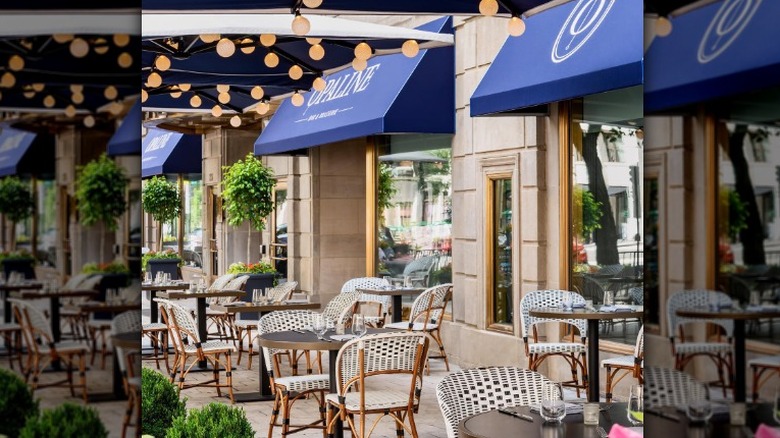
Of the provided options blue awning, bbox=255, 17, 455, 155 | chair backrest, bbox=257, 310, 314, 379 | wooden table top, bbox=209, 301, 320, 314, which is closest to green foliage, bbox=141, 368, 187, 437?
chair backrest, bbox=257, 310, 314, 379

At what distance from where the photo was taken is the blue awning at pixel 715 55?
124cm

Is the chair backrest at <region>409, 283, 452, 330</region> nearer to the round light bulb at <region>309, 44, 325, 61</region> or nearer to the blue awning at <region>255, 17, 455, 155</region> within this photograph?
the blue awning at <region>255, 17, 455, 155</region>

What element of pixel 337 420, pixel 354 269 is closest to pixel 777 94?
pixel 337 420

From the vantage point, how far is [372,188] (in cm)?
1563

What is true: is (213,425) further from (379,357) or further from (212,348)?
(212,348)

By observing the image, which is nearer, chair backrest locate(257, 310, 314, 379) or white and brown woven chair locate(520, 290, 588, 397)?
chair backrest locate(257, 310, 314, 379)

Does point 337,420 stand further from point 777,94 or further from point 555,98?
point 777,94

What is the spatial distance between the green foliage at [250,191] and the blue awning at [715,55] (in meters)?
17.8

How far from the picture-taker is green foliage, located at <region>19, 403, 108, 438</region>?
1664mm

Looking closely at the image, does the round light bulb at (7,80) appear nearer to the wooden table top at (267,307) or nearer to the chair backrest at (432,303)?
the wooden table top at (267,307)

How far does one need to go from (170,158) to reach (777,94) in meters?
25.3

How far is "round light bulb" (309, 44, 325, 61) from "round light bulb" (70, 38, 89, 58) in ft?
29.5

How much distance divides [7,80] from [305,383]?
6.30 metres

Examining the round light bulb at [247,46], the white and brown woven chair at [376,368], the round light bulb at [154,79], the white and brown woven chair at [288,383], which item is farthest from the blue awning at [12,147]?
the round light bulb at [154,79]
